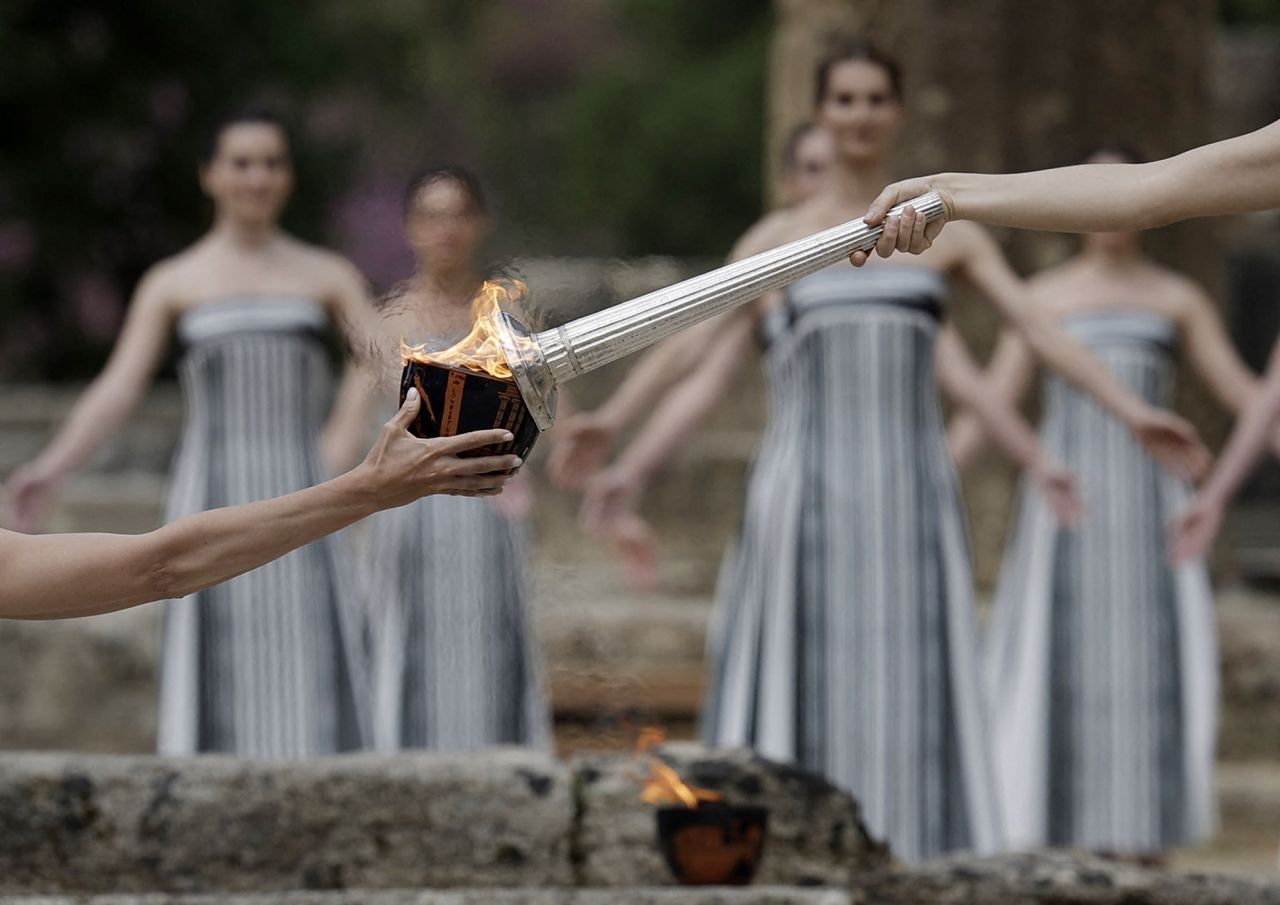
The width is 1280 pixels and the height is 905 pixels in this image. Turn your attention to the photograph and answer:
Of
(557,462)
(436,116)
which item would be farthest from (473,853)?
(436,116)

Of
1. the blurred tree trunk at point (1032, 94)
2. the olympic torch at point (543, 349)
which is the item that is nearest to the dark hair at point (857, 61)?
the olympic torch at point (543, 349)

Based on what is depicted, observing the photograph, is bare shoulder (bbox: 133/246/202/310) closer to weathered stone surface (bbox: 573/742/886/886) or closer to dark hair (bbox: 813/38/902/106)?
dark hair (bbox: 813/38/902/106)

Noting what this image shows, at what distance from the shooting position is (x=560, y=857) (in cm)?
436

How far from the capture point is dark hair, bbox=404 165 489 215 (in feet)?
15.9

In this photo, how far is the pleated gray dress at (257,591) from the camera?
6.67 m

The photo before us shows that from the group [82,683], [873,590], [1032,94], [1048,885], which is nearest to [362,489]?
[1048,885]

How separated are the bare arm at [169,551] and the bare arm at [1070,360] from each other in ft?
9.77

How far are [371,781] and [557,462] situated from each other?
169 cm

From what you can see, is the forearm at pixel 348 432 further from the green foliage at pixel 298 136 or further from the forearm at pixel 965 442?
A: the green foliage at pixel 298 136

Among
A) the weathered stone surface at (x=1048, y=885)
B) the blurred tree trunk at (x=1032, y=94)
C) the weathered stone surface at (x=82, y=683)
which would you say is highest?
the blurred tree trunk at (x=1032, y=94)

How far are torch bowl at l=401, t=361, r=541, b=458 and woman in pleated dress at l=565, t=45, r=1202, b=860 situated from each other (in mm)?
2754

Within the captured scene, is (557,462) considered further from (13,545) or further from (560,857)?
(13,545)

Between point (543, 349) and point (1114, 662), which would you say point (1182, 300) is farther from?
point (543, 349)

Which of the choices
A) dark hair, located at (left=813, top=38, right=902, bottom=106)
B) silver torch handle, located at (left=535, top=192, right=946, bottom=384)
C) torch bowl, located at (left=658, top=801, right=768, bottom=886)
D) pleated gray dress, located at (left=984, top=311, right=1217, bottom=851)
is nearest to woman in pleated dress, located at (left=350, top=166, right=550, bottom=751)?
pleated gray dress, located at (left=984, top=311, right=1217, bottom=851)
